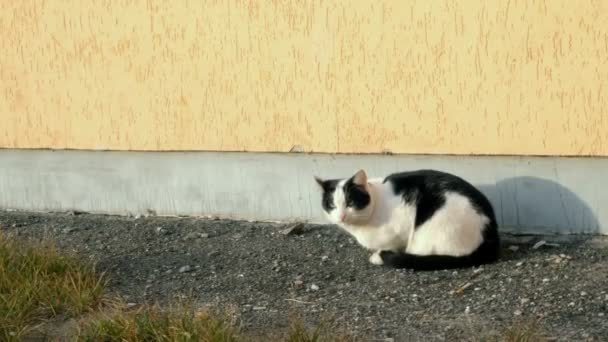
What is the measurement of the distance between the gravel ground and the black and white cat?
0.09 meters

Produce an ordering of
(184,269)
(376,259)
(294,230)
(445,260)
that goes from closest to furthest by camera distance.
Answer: (445,260) < (376,259) < (184,269) < (294,230)

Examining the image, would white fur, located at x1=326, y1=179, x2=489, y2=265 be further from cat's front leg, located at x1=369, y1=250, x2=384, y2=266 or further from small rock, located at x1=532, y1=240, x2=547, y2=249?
small rock, located at x1=532, y1=240, x2=547, y2=249

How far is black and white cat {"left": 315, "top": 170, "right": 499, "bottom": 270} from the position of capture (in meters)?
5.38

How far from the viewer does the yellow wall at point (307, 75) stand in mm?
5746

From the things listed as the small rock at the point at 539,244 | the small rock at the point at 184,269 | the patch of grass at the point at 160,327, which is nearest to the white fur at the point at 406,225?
the small rock at the point at 539,244

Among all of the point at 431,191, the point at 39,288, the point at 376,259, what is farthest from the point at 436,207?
the point at 39,288

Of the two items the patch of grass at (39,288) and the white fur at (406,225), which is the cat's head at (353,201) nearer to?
the white fur at (406,225)

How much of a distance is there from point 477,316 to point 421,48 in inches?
83.4

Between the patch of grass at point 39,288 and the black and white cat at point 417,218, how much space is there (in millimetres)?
1579

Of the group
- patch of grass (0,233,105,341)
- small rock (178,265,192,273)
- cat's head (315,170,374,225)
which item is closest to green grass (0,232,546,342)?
patch of grass (0,233,105,341)

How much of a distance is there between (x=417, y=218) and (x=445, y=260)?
36cm

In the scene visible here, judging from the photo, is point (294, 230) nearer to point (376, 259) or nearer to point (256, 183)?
point (256, 183)

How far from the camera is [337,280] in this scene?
17.7 feet

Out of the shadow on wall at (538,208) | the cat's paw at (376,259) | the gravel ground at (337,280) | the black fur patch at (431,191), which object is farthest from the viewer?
the shadow on wall at (538,208)
